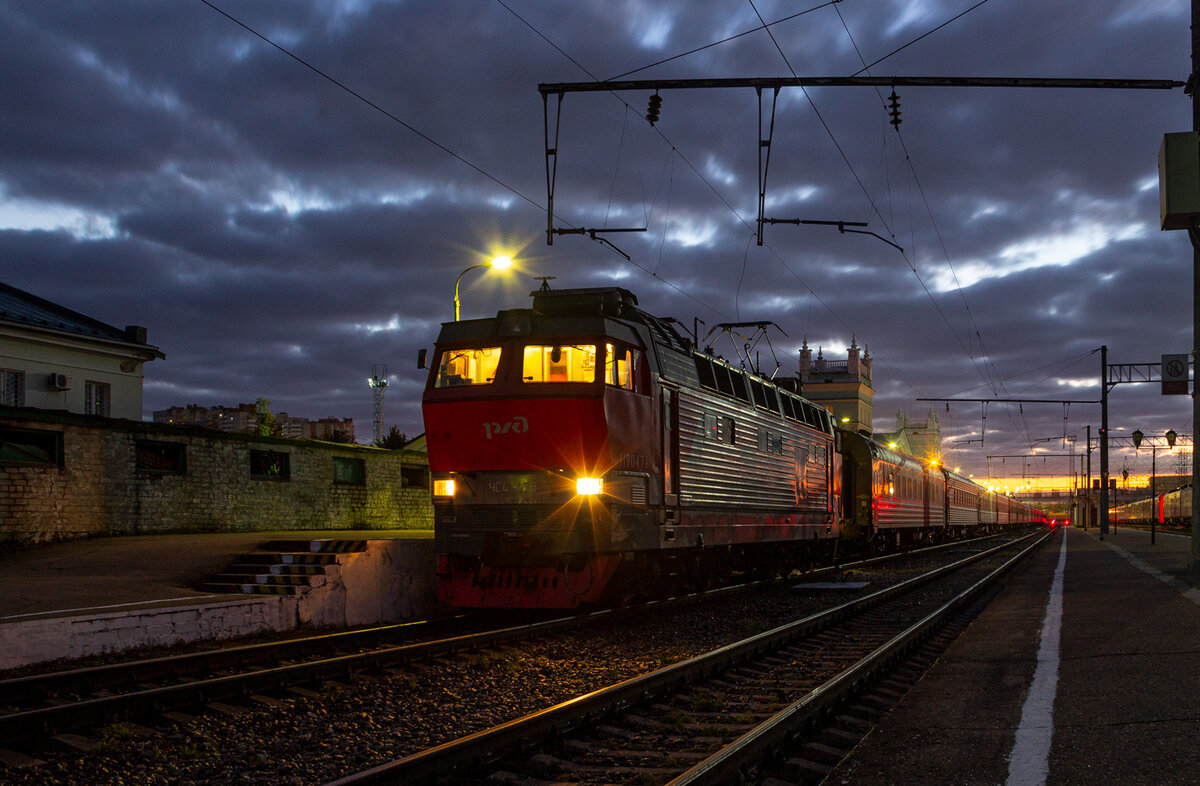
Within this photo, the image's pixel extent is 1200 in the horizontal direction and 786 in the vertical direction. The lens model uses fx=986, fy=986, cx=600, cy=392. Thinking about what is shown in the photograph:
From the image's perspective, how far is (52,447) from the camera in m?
16.1

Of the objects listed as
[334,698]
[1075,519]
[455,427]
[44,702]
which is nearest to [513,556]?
[455,427]

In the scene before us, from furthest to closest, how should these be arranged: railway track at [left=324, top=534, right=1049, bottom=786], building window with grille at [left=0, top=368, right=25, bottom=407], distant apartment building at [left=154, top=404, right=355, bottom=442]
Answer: distant apartment building at [left=154, top=404, right=355, bottom=442]
building window with grille at [left=0, top=368, right=25, bottom=407]
railway track at [left=324, top=534, right=1049, bottom=786]

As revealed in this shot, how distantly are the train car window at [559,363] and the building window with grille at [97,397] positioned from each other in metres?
22.8

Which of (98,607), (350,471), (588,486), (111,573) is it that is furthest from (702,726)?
(350,471)

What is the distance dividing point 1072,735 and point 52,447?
1557cm

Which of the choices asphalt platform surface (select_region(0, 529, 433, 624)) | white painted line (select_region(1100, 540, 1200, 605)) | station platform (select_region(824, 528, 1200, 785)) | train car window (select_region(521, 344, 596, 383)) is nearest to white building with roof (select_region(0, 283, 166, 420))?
asphalt platform surface (select_region(0, 529, 433, 624))

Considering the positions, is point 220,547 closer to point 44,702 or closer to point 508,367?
point 508,367

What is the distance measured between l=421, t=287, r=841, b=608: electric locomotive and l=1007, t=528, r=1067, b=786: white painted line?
4685mm

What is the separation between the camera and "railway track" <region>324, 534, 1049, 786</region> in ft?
17.9

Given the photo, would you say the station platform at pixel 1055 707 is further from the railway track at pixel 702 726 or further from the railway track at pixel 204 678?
the railway track at pixel 204 678

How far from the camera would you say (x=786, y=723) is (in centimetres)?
621

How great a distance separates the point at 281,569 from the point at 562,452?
4515 mm

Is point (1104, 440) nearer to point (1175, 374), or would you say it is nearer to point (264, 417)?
point (1175, 374)

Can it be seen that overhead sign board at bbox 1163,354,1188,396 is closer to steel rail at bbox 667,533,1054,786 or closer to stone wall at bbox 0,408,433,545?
steel rail at bbox 667,533,1054,786
